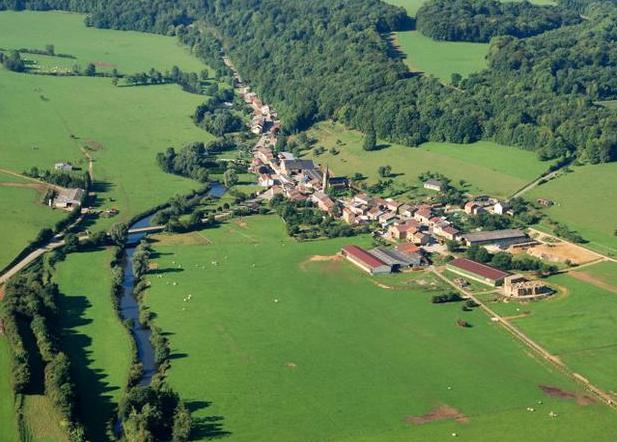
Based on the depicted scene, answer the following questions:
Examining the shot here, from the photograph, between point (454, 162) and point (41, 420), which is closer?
point (41, 420)

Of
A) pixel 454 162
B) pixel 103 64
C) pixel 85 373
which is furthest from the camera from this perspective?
pixel 103 64

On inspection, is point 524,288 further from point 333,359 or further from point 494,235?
point 333,359

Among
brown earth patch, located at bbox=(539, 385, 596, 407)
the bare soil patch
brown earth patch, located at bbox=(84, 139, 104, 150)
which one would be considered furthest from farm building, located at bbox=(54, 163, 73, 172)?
brown earth patch, located at bbox=(539, 385, 596, 407)

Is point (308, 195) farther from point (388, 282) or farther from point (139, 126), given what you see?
point (139, 126)

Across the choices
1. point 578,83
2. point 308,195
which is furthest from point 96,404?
point 578,83

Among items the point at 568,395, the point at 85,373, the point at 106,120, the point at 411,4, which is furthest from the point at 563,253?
the point at 411,4

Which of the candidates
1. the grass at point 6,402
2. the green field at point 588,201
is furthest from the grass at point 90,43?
the grass at point 6,402
